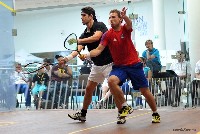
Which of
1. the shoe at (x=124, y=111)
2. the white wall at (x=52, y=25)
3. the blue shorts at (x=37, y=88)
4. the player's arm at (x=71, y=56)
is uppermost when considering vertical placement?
the white wall at (x=52, y=25)

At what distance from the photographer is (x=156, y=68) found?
455 inches

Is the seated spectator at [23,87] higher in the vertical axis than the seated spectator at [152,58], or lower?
lower

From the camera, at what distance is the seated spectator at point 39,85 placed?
1211 centimetres

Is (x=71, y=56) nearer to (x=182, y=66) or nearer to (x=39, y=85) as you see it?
(x=182, y=66)

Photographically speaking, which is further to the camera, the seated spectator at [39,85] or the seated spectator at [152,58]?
the seated spectator at [39,85]

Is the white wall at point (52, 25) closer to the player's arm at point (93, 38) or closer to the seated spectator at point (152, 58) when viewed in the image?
the seated spectator at point (152, 58)

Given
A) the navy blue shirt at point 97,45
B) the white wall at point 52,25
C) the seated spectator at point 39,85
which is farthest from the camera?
the white wall at point 52,25

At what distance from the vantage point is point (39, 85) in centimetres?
1230

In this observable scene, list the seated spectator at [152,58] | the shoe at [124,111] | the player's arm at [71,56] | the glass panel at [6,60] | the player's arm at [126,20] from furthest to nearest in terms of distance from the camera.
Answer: the seated spectator at [152,58], the glass panel at [6,60], the shoe at [124,111], the player's arm at [126,20], the player's arm at [71,56]

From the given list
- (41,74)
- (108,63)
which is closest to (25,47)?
(41,74)

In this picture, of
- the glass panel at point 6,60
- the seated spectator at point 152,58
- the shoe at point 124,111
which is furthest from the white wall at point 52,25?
the shoe at point 124,111

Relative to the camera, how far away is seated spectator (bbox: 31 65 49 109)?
39.7 feet

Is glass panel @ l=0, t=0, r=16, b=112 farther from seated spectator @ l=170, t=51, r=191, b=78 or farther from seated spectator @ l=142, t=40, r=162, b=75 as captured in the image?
seated spectator @ l=170, t=51, r=191, b=78

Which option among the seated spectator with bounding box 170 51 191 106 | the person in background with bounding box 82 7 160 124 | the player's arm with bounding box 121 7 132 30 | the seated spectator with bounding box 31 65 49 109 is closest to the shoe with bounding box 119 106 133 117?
the person in background with bounding box 82 7 160 124
